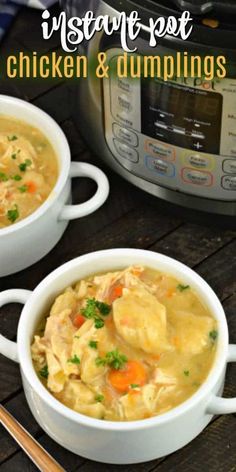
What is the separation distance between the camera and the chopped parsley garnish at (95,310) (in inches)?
49.1

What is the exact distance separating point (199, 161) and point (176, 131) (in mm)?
54

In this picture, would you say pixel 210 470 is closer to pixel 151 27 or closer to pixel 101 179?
pixel 101 179

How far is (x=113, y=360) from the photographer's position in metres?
1.21

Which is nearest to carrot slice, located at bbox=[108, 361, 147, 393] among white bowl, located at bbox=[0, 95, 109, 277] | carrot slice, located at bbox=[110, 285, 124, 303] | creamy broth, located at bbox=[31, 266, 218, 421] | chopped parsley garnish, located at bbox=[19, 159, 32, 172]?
creamy broth, located at bbox=[31, 266, 218, 421]

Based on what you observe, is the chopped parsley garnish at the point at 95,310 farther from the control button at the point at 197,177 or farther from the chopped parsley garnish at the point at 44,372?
the control button at the point at 197,177

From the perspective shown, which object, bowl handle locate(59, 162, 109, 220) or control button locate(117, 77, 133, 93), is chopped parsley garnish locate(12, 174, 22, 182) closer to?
bowl handle locate(59, 162, 109, 220)

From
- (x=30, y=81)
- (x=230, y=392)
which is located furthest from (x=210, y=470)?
(x=30, y=81)

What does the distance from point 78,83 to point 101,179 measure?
15 centimetres

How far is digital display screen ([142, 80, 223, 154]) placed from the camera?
49.7 inches

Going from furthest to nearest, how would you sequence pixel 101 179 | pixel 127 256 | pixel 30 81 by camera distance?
pixel 30 81 → pixel 101 179 → pixel 127 256

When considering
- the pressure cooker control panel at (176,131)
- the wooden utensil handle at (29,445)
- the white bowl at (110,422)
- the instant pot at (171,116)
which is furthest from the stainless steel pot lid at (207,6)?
the wooden utensil handle at (29,445)

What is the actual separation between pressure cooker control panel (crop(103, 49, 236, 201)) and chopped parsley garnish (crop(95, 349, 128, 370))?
292mm

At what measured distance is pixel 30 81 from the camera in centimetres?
169

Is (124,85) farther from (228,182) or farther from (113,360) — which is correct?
(113,360)
